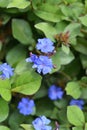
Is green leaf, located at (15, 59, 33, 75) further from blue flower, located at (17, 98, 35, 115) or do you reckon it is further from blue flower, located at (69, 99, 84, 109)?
blue flower, located at (69, 99, 84, 109)

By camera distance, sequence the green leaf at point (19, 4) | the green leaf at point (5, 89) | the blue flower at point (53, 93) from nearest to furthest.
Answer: the green leaf at point (5, 89) → the green leaf at point (19, 4) → the blue flower at point (53, 93)

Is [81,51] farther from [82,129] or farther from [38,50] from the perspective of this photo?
[82,129]

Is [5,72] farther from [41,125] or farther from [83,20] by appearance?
[83,20]

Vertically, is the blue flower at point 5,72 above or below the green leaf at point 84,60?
above

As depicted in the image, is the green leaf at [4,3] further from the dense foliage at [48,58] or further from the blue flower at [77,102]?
the blue flower at [77,102]

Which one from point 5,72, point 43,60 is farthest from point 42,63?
point 5,72

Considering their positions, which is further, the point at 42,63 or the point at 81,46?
the point at 81,46

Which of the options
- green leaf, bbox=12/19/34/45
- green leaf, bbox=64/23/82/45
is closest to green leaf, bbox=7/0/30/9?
green leaf, bbox=12/19/34/45

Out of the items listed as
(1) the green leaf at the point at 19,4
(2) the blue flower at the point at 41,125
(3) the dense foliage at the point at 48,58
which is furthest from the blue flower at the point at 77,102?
(1) the green leaf at the point at 19,4
